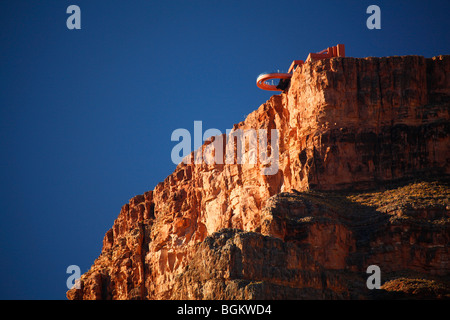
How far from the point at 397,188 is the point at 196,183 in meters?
42.7

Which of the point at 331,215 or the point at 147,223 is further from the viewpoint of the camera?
the point at 147,223

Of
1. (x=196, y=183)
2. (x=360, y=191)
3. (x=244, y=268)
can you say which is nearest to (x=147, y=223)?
(x=196, y=183)

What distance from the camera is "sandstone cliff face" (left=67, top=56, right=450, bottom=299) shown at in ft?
215

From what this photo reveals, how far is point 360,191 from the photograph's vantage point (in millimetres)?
93500

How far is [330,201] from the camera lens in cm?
9075

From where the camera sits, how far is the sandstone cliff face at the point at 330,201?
215 feet

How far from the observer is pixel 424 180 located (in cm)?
9144

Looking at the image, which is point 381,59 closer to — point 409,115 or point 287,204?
point 409,115
